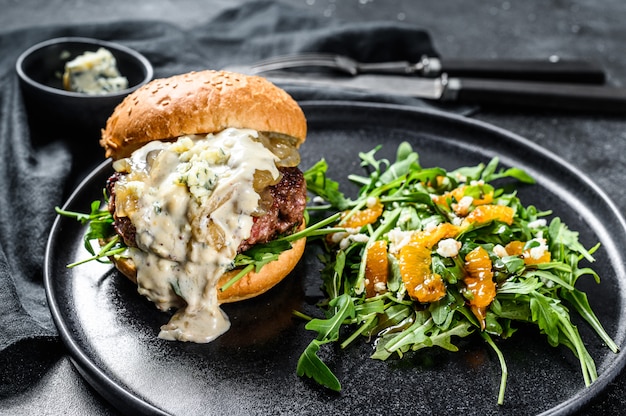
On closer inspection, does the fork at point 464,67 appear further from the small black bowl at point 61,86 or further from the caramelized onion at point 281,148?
the caramelized onion at point 281,148

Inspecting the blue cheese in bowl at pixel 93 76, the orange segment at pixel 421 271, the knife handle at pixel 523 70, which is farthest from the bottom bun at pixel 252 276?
the knife handle at pixel 523 70

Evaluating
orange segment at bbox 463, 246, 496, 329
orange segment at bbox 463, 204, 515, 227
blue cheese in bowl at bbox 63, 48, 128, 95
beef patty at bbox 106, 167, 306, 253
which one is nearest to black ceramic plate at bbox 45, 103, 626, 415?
orange segment at bbox 463, 246, 496, 329

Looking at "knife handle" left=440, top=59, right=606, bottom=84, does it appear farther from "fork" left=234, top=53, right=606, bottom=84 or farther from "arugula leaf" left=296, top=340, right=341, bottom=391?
"arugula leaf" left=296, top=340, right=341, bottom=391

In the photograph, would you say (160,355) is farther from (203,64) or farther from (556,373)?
(203,64)

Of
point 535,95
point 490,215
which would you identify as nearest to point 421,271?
point 490,215

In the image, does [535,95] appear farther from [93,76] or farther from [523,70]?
[93,76]

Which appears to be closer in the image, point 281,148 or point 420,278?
point 420,278

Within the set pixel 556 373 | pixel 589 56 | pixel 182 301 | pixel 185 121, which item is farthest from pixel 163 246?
pixel 589 56
